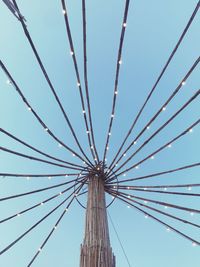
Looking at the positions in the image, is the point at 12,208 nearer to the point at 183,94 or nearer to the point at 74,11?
the point at 183,94

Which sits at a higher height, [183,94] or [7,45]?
[7,45]

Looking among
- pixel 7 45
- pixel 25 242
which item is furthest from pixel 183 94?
pixel 25 242

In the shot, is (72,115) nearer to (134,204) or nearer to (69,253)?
(69,253)

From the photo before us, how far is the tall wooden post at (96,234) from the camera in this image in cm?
559

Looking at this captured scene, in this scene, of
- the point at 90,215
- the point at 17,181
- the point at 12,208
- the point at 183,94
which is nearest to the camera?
the point at 90,215

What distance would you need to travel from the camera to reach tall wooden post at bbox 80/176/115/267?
220 inches

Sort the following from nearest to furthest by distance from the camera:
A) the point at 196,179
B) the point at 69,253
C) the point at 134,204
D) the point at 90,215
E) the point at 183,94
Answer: the point at 90,215, the point at 134,204, the point at 183,94, the point at 69,253, the point at 196,179

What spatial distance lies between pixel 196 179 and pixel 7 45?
1580 cm

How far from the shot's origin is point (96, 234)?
611 centimetres

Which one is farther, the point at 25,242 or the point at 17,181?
the point at 17,181

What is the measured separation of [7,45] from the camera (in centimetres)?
1631

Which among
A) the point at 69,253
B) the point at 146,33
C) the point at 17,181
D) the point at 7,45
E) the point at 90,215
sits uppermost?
the point at 7,45

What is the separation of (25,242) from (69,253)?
2.97m

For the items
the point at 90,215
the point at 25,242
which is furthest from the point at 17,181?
the point at 90,215
